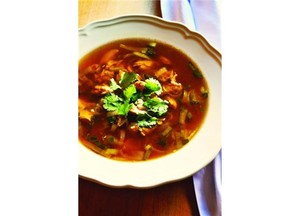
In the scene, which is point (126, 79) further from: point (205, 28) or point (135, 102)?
point (205, 28)

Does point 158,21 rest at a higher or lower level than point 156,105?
higher

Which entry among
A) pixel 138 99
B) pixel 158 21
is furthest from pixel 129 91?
pixel 158 21

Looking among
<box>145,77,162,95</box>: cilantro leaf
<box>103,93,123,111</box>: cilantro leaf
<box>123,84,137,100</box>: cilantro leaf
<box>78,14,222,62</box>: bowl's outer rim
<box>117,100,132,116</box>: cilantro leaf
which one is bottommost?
<box>117,100,132,116</box>: cilantro leaf

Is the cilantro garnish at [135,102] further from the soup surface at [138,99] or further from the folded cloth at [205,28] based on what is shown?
the folded cloth at [205,28]

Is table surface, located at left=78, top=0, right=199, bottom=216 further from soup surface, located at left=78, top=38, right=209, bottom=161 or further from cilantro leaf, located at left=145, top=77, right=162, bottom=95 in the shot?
cilantro leaf, located at left=145, top=77, right=162, bottom=95

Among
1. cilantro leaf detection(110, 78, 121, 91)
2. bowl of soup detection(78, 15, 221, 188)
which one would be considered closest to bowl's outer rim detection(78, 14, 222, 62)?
bowl of soup detection(78, 15, 221, 188)

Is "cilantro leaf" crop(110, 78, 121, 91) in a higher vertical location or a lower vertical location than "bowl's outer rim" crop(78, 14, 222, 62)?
lower

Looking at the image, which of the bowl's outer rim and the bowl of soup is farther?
the bowl's outer rim
